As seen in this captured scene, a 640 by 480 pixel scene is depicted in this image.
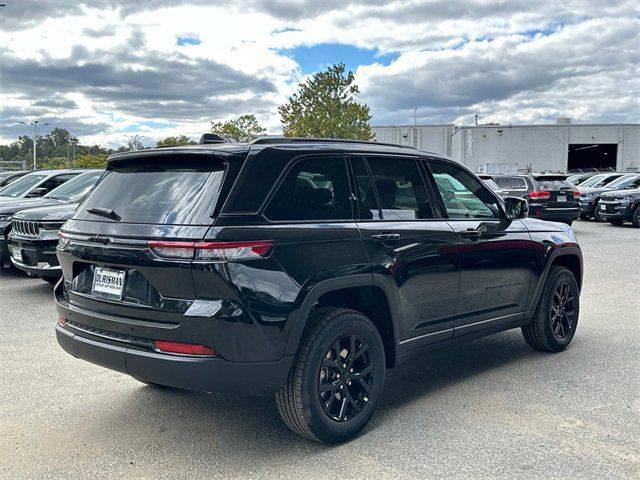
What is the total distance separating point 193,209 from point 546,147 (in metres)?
56.6

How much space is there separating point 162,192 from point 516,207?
10.2ft

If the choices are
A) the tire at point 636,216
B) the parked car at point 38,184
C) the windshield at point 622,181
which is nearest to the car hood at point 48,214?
the parked car at point 38,184

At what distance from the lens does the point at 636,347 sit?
6004mm

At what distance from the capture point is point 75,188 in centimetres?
1092

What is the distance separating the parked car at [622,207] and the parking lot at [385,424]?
1454cm

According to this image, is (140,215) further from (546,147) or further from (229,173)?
(546,147)

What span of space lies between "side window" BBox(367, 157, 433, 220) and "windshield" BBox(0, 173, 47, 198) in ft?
32.6

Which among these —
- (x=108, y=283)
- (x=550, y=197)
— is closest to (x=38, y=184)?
(x=108, y=283)

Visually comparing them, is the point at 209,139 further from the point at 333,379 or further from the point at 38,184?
the point at 38,184

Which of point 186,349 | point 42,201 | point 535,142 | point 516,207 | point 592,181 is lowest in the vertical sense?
point 186,349

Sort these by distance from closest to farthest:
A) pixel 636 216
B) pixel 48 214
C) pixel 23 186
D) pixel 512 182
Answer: pixel 48 214 → pixel 23 186 → pixel 512 182 → pixel 636 216

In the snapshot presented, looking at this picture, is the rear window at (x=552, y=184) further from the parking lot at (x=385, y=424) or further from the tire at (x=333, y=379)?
the tire at (x=333, y=379)

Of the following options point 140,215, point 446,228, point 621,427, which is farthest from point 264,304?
point 621,427

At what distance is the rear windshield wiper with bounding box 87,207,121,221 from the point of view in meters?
3.79
